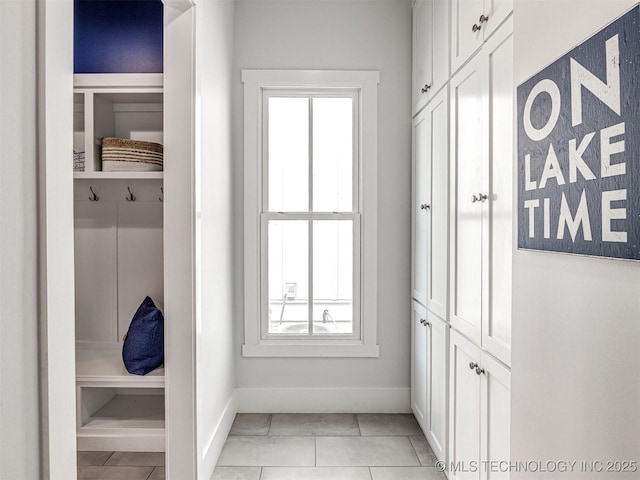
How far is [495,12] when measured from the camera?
166 centimetres

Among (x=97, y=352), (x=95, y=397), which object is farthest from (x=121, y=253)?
(x=95, y=397)

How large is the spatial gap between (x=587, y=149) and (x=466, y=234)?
0.99 m

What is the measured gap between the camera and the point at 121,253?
263 cm

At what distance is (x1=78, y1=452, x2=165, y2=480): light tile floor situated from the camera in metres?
2.32

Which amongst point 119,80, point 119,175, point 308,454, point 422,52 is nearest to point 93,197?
point 119,175

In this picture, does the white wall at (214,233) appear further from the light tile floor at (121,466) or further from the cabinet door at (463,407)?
the cabinet door at (463,407)

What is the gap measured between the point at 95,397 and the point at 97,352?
24cm

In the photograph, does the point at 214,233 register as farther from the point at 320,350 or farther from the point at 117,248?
the point at 320,350

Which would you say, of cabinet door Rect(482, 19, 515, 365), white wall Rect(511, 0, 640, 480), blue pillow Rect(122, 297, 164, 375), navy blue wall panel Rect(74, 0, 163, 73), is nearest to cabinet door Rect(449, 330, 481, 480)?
cabinet door Rect(482, 19, 515, 365)

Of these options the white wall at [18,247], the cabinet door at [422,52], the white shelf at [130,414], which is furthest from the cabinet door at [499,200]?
the white shelf at [130,414]

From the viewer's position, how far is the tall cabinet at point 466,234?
1632mm

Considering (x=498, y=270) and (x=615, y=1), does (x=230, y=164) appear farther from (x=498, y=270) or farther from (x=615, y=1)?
(x=615, y=1)

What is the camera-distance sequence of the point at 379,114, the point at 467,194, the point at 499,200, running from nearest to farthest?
the point at 499,200
the point at 467,194
the point at 379,114

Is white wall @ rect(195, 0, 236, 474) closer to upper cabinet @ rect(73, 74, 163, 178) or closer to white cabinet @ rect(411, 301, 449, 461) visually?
upper cabinet @ rect(73, 74, 163, 178)
